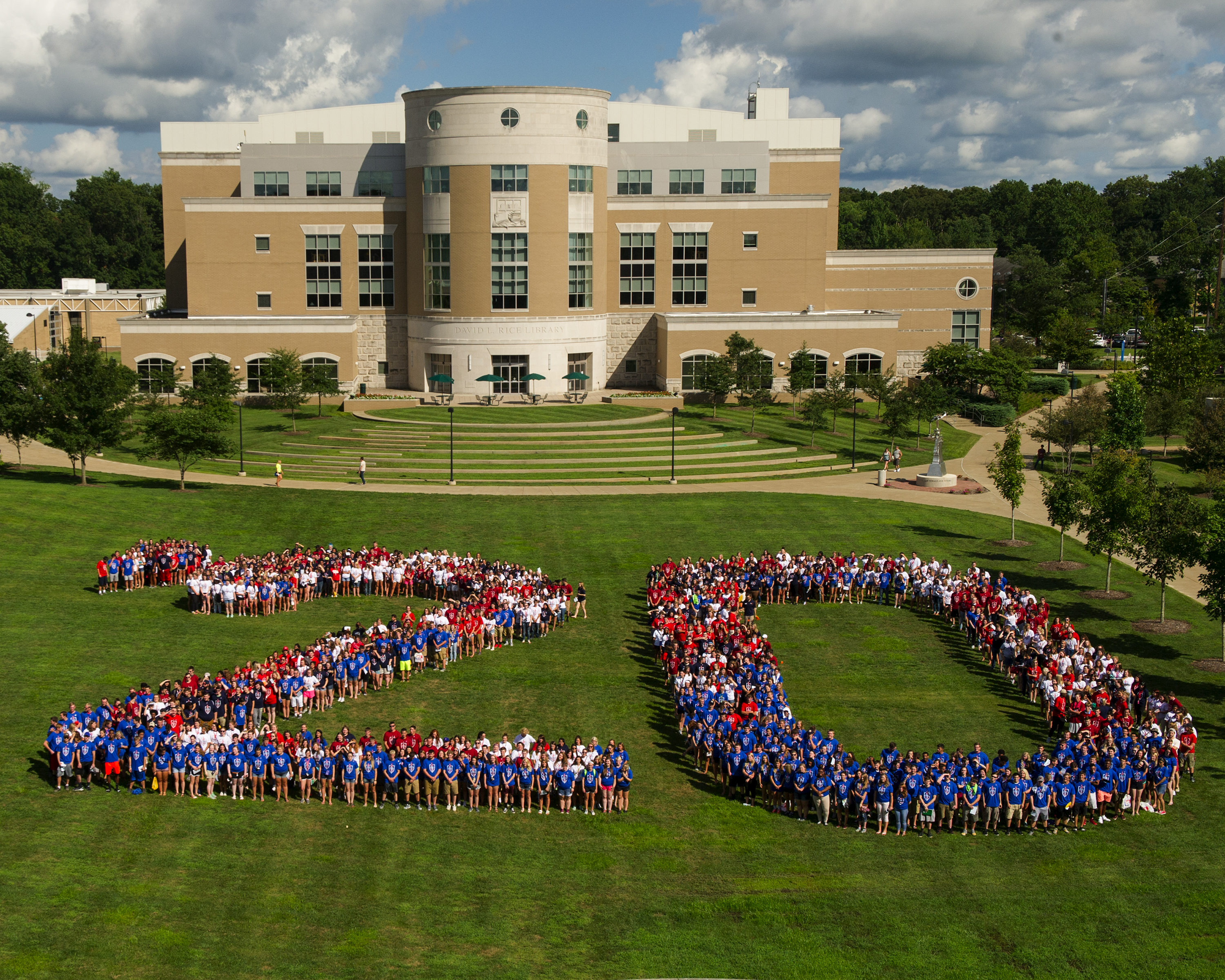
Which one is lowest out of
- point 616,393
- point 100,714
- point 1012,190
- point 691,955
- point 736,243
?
point 691,955

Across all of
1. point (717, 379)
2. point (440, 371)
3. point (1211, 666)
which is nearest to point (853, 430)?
point (717, 379)

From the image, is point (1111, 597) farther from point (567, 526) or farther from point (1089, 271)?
point (1089, 271)

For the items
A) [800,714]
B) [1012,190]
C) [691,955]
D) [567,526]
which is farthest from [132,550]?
[1012,190]

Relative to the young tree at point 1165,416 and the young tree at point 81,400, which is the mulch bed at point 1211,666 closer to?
the young tree at point 1165,416

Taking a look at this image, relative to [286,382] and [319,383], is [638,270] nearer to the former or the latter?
[319,383]

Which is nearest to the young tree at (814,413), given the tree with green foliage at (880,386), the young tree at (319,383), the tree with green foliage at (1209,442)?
the tree with green foliage at (880,386)
